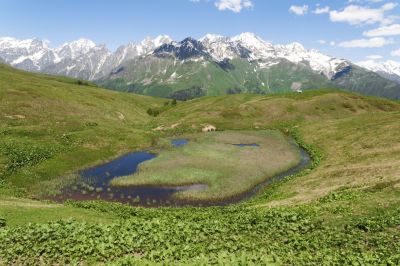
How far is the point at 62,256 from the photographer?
78.1 feet

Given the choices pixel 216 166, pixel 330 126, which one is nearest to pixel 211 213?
pixel 216 166

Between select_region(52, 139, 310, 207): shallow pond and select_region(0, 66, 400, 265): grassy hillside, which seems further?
select_region(52, 139, 310, 207): shallow pond

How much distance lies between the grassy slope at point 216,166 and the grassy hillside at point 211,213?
5.72 meters

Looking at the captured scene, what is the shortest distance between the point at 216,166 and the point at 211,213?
2728 cm

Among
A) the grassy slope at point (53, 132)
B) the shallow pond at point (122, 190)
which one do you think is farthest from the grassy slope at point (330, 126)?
the grassy slope at point (53, 132)

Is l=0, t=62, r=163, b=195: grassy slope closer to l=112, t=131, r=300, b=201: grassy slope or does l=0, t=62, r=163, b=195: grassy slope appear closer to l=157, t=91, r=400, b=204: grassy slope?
l=112, t=131, r=300, b=201: grassy slope

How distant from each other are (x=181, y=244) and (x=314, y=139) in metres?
71.6

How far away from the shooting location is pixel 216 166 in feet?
219

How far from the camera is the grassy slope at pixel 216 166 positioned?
5625cm

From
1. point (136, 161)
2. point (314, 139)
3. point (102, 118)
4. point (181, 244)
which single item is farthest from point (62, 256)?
point (102, 118)

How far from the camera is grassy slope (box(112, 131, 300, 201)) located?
56.2m

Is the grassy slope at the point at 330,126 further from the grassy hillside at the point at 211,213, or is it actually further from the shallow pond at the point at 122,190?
the shallow pond at the point at 122,190

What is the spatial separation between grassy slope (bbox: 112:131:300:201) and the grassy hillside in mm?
5724

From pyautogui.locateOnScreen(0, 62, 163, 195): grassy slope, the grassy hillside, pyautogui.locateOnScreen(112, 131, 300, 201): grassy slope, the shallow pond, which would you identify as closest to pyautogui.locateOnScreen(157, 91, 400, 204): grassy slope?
the grassy hillside
